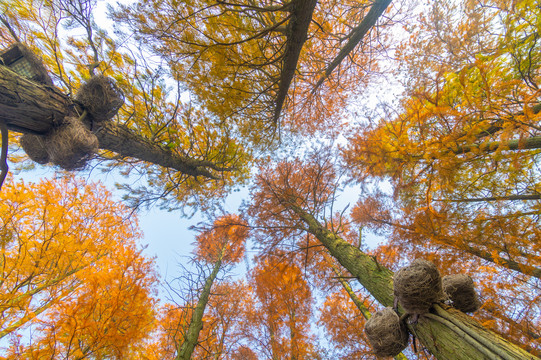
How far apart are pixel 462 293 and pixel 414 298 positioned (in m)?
0.52

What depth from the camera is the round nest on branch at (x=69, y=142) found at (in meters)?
1.85

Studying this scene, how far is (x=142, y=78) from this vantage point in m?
3.17

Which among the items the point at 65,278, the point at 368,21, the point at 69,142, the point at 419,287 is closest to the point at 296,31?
the point at 368,21

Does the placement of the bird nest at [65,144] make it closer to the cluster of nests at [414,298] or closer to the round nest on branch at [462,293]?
the cluster of nests at [414,298]

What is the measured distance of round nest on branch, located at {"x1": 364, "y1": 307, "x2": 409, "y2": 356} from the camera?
1.52m

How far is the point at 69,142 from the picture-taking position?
6.12ft

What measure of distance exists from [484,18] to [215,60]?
4.96 metres

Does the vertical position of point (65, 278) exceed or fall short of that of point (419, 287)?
it exceeds it

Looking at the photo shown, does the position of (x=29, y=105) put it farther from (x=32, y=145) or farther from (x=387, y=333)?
(x=387, y=333)

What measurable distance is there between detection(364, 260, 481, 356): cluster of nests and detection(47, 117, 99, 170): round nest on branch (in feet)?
11.1

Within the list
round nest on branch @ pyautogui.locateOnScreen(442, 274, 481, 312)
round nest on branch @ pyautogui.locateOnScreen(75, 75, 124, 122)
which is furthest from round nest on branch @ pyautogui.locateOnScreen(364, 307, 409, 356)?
round nest on branch @ pyautogui.locateOnScreen(75, 75, 124, 122)

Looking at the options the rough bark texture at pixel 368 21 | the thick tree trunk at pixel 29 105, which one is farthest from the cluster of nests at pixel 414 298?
the thick tree trunk at pixel 29 105

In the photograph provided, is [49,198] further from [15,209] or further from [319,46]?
[319,46]

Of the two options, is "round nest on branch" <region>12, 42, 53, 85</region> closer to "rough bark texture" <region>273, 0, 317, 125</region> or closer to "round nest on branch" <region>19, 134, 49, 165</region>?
"round nest on branch" <region>19, 134, 49, 165</region>
